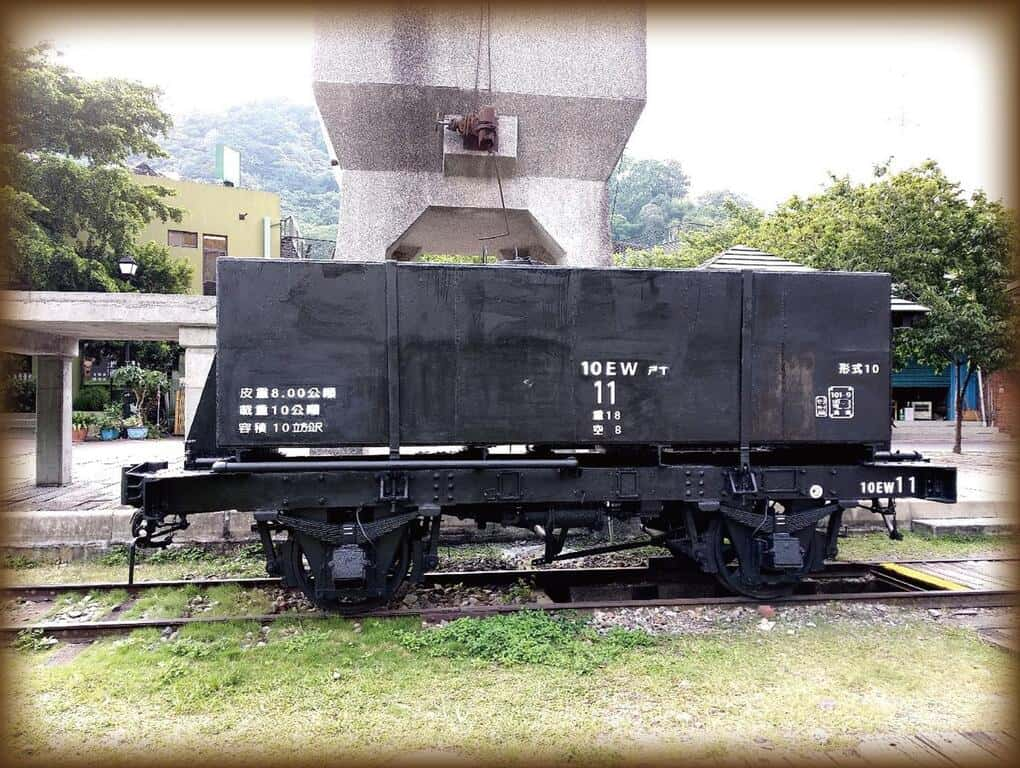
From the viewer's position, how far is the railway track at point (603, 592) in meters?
6.12

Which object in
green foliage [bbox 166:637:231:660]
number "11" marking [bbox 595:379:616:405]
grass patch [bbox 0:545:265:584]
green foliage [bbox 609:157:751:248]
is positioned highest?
green foliage [bbox 609:157:751:248]

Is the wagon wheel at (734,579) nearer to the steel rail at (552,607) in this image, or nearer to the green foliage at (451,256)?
the steel rail at (552,607)

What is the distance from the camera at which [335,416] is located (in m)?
5.76

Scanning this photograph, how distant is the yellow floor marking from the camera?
7211 millimetres

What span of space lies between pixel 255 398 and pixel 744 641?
16.5 ft

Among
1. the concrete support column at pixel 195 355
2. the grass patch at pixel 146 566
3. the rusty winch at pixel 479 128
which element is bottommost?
the grass patch at pixel 146 566

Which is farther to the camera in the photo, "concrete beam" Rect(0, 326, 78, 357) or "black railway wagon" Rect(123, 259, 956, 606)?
"concrete beam" Rect(0, 326, 78, 357)

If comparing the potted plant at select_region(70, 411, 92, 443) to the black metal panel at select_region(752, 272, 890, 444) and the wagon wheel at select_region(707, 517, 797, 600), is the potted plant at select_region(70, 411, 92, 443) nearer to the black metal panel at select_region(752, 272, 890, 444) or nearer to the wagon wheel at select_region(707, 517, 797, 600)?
the wagon wheel at select_region(707, 517, 797, 600)

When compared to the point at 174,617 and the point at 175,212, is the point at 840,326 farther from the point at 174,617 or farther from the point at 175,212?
the point at 175,212

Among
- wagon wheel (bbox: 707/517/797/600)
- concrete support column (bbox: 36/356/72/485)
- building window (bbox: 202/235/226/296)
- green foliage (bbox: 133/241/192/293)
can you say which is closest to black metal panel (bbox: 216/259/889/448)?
wagon wheel (bbox: 707/517/797/600)

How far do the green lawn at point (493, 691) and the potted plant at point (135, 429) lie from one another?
73.0 feet

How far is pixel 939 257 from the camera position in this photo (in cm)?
1836

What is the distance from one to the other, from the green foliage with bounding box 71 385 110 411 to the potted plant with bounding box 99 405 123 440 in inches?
94.8

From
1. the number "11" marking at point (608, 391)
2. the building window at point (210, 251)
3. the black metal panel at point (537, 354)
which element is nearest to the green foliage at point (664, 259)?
the building window at point (210, 251)
